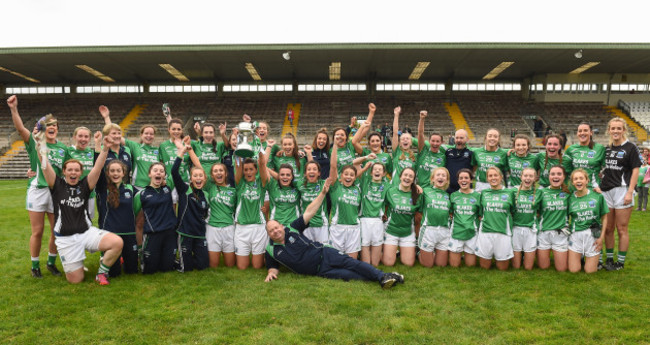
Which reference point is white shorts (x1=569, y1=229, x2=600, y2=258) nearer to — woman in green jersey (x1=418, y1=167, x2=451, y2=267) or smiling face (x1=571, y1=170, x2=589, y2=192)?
smiling face (x1=571, y1=170, x2=589, y2=192)

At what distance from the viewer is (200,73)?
29812 millimetres

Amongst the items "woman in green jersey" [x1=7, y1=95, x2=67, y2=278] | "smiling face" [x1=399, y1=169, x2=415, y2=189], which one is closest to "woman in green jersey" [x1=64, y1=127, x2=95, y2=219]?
"woman in green jersey" [x1=7, y1=95, x2=67, y2=278]

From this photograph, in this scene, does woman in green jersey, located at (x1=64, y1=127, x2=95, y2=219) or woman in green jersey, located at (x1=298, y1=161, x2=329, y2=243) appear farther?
woman in green jersey, located at (x1=298, y1=161, x2=329, y2=243)

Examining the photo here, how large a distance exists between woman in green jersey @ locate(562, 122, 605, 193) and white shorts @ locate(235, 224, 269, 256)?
15.5ft

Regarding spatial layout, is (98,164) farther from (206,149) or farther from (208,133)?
(206,149)

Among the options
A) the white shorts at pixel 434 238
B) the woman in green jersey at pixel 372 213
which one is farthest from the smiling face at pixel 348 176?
the white shorts at pixel 434 238

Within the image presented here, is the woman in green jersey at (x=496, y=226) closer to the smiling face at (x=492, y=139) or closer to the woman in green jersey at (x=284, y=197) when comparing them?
the smiling face at (x=492, y=139)

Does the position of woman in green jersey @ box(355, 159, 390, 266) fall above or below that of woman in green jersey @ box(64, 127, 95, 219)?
below

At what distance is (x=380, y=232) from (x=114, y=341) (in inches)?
143

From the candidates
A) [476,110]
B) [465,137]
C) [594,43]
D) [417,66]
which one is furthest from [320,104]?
[465,137]

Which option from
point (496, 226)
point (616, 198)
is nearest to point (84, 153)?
point (496, 226)

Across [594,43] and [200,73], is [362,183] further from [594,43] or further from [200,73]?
[200,73]

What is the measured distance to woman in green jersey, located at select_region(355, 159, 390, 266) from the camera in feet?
19.5

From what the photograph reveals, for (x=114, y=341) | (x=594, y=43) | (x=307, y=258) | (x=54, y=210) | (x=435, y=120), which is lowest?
(x=114, y=341)
